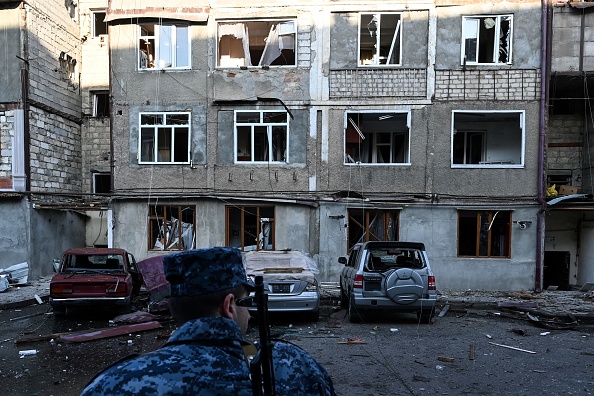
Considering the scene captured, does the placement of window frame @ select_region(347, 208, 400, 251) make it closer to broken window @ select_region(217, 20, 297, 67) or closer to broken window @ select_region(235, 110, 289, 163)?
broken window @ select_region(235, 110, 289, 163)

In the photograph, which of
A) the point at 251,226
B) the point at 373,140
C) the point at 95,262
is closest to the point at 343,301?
the point at 251,226

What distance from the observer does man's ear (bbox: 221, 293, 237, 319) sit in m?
1.61

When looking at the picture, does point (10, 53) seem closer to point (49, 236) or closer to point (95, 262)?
point (49, 236)

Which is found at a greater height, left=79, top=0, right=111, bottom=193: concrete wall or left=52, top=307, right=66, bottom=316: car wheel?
left=79, top=0, right=111, bottom=193: concrete wall

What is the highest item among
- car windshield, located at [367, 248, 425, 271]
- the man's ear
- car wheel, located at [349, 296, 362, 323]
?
the man's ear

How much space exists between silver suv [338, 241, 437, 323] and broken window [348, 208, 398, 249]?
5.25 metres

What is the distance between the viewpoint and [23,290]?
15.0 metres

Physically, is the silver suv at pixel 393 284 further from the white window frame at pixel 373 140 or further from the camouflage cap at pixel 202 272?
the camouflage cap at pixel 202 272

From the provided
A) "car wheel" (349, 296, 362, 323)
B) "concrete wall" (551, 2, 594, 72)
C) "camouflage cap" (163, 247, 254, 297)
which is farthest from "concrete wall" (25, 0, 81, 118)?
"camouflage cap" (163, 247, 254, 297)

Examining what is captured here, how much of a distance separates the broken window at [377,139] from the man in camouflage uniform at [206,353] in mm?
14788

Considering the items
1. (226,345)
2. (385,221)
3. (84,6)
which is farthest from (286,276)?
(84,6)

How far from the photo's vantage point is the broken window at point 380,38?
16.0 meters

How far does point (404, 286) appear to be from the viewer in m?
9.80

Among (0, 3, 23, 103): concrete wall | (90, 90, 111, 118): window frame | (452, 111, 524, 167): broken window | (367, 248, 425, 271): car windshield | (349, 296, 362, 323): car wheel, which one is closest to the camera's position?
(349, 296, 362, 323): car wheel
